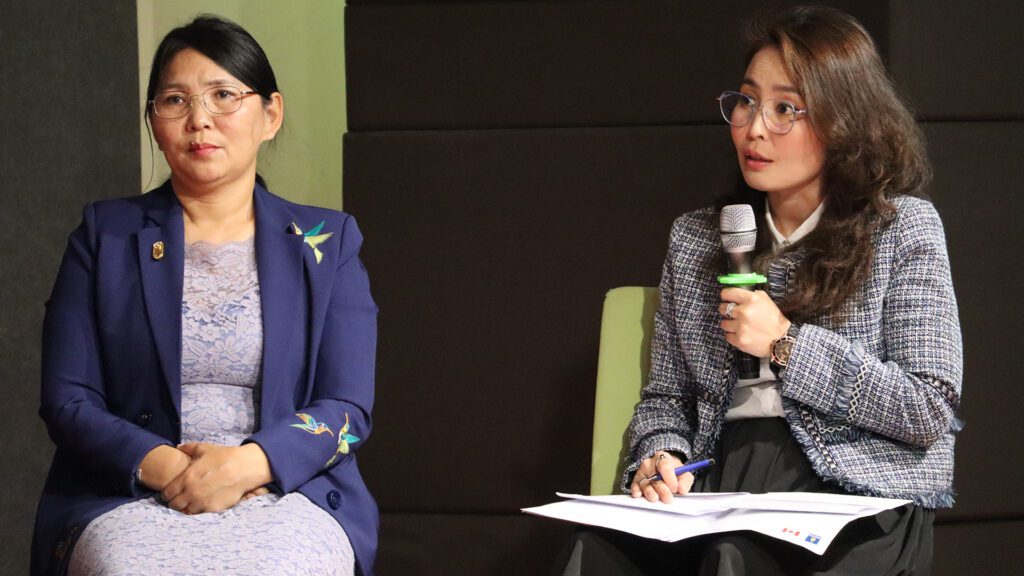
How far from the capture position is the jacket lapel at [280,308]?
198cm

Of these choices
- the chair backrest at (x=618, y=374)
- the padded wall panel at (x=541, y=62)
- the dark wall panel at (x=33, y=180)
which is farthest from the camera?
the dark wall panel at (x=33, y=180)

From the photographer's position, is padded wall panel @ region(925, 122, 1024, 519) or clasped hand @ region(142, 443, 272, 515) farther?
padded wall panel @ region(925, 122, 1024, 519)

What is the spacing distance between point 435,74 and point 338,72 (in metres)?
0.67

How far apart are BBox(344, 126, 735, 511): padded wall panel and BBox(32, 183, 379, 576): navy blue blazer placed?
0.80 metres

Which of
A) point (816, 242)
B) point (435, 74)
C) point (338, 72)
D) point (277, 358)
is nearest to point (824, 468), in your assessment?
point (816, 242)

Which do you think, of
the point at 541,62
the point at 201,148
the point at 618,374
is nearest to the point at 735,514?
the point at 618,374

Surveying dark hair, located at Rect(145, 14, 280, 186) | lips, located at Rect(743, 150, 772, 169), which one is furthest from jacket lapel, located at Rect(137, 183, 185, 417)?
lips, located at Rect(743, 150, 772, 169)

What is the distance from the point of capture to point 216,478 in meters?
1.81

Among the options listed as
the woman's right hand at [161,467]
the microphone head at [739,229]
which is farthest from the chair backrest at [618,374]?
the woman's right hand at [161,467]

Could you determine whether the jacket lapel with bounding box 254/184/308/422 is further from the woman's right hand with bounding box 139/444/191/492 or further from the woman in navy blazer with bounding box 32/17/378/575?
the woman's right hand with bounding box 139/444/191/492

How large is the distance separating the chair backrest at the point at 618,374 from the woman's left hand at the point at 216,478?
2.36 ft

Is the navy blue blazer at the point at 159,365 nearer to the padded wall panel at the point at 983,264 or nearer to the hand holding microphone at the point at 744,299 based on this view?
the hand holding microphone at the point at 744,299

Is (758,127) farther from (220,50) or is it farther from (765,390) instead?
(220,50)

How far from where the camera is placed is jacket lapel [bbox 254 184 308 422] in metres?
1.98
